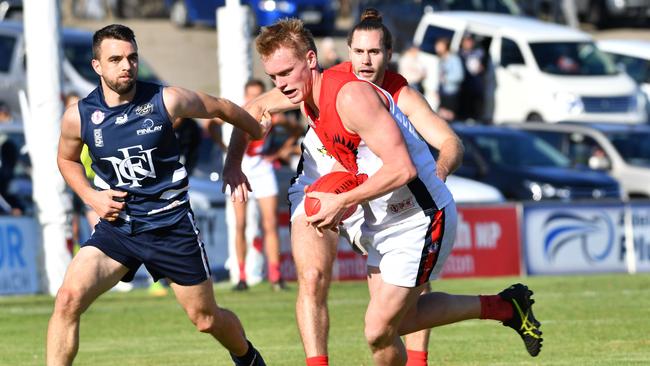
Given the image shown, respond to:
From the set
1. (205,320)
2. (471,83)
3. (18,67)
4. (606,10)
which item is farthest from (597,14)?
(205,320)

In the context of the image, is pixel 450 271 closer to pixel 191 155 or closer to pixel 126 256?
pixel 191 155

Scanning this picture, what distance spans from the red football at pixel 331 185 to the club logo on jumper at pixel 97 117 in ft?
4.86

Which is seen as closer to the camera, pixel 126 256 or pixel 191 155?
pixel 126 256

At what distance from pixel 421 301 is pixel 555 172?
42.2 feet

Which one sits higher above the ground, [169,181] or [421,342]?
[169,181]

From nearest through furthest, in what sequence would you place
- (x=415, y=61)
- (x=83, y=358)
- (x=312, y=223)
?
(x=312, y=223), (x=83, y=358), (x=415, y=61)

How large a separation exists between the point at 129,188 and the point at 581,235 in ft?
34.5

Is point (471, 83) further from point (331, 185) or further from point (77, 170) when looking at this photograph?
point (331, 185)

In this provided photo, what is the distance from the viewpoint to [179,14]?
36500 millimetres

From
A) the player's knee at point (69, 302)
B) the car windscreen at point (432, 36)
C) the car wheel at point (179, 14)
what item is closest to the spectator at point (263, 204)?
the player's knee at point (69, 302)

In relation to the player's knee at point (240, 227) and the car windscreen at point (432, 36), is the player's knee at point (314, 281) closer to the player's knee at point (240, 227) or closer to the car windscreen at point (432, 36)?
the player's knee at point (240, 227)

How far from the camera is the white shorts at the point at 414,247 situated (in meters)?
7.98

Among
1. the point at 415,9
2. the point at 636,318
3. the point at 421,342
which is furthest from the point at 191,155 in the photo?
the point at 415,9

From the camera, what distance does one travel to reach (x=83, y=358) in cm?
1102
